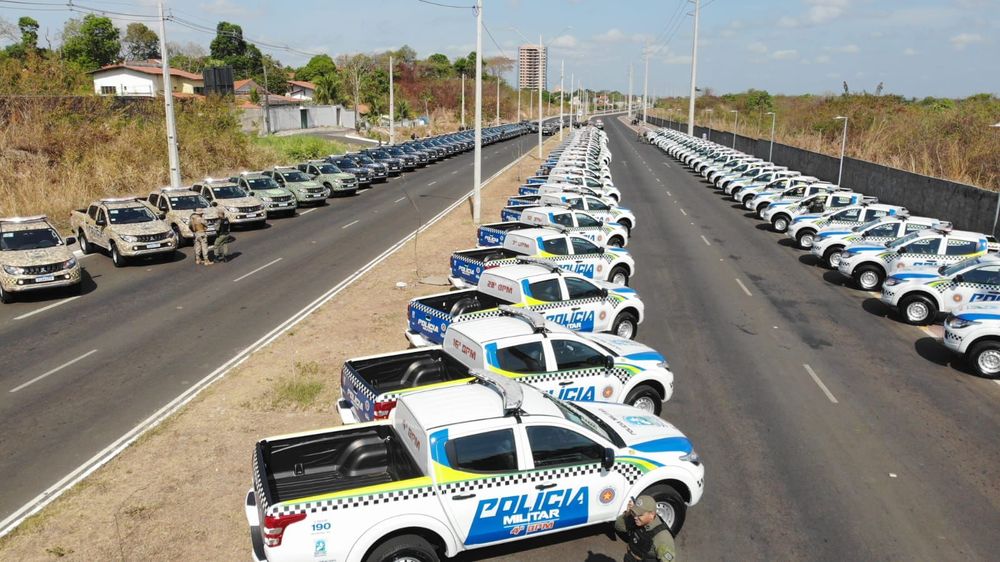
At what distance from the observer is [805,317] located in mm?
17156

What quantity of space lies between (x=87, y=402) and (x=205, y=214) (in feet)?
48.4

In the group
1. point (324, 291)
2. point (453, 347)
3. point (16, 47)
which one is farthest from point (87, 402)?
point (16, 47)

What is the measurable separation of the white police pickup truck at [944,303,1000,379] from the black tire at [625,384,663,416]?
683cm

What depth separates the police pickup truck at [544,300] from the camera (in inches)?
527

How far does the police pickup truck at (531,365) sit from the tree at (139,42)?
528 ft

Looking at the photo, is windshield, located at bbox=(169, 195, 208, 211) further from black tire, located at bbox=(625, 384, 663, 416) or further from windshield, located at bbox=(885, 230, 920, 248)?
windshield, located at bbox=(885, 230, 920, 248)

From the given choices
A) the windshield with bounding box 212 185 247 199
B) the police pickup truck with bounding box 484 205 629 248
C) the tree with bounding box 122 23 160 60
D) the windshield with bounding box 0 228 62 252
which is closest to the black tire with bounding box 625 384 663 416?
the police pickup truck with bounding box 484 205 629 248

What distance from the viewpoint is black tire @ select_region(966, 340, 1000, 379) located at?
44.1 feet

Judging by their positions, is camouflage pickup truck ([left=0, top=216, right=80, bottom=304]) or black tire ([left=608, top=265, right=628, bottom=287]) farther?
black tire ([left=608, top=265, right=628, bottom=287])

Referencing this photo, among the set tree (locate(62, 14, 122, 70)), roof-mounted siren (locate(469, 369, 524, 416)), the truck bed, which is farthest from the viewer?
tree (locate(62, 14, 122, 70))

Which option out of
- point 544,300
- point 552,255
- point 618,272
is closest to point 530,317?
point 544,300

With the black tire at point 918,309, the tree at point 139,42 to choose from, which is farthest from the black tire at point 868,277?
the tree at point 139,42

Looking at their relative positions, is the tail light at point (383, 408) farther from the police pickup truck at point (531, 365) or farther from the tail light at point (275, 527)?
the tail light at point (275, 527)

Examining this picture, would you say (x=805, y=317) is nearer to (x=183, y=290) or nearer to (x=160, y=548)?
(x=160, y=548)
